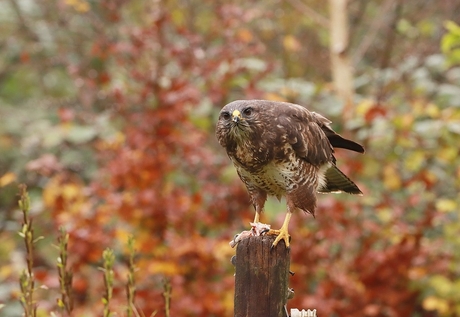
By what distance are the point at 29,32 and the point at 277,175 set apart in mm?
5681

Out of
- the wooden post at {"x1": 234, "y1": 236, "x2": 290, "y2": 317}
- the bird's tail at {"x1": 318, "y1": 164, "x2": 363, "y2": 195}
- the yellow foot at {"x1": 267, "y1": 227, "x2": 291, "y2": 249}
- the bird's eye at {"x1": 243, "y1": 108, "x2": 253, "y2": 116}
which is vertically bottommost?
the wooden post at {"x1": 234, "y1": 236, "x2": 290, "y2": 317}

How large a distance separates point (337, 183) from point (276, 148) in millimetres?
662

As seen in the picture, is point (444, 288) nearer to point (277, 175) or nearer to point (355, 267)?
point (355, 267)

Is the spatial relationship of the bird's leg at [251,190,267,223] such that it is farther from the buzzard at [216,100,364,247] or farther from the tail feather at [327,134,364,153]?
the tail feather at [327,134,364,153]

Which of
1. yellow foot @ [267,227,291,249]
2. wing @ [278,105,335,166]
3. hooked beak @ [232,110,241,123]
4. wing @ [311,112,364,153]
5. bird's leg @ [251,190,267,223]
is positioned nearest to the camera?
yellow foot @ [267,227,291,249]

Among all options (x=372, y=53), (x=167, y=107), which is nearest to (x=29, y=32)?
(x=167, y=107)

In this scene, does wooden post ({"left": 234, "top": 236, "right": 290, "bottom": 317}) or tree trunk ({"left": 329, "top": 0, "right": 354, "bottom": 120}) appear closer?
wooden post ({"left": 234, "top": 236, "right": 290, "bottom": 317})

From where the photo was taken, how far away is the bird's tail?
3.12m

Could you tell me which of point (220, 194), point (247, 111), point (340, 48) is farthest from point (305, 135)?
point (340, 48)

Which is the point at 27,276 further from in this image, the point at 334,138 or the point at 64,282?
the point at 334,138

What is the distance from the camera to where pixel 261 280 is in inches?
81.0

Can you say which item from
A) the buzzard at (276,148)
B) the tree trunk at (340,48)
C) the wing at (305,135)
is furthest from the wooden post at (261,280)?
the tree trunk at (340,48)

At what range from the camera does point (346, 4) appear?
6.14 meters

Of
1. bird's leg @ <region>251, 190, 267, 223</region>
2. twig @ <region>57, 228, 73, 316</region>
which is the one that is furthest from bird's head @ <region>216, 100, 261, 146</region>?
twig @ <region>57, 228, 73, 316</region>
